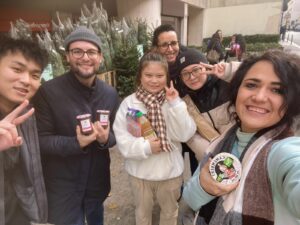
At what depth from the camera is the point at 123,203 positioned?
318 centimetres

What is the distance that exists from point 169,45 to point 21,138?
1939mm

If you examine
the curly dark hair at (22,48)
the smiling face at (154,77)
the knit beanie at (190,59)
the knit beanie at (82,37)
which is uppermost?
the knit beanie at (82,37)

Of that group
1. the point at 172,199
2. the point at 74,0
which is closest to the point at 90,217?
the point at 172,199

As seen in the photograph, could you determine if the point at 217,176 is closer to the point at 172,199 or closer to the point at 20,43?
the point at 172,199

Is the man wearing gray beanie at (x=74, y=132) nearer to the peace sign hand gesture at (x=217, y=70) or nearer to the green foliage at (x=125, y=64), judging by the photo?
the peace sign hand gesture at (x=217, y=70)

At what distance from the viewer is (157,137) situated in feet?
6.90

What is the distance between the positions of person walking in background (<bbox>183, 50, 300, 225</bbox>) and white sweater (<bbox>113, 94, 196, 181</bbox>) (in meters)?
0.57

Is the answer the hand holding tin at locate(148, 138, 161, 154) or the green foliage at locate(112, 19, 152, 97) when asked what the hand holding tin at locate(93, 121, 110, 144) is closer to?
the hand holding tin at locate(148, 138, 161, 154)

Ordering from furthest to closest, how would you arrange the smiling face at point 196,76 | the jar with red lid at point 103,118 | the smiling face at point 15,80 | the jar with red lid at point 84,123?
the smiling face at point 196,76 → the jar with red lid at point 103,118 → the jar with red lid at point 84,123 → the smiling face at point 15,80

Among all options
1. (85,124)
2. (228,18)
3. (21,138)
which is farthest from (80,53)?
(228,18)

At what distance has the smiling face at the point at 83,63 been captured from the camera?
78.4 inches

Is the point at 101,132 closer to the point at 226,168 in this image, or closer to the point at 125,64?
the point at 226,168

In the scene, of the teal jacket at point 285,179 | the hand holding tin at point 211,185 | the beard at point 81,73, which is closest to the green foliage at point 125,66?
the beard at point 81,73

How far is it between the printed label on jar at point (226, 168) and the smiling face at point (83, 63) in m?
1.19
